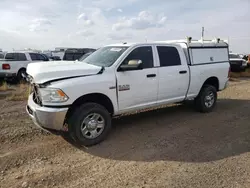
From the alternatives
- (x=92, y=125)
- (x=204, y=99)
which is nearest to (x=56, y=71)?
(x=92, y=125)

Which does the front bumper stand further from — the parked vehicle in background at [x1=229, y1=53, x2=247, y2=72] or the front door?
the parked vehicle in background at [x1=229, y1=53, x2=247, y2=72]

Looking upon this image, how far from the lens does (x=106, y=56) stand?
5047 millimetres

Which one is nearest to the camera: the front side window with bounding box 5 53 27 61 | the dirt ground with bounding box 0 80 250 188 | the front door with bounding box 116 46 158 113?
the dirt ground with bounding box 0 80 250 188

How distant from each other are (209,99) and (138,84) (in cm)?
276

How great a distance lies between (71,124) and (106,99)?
0.84 metres

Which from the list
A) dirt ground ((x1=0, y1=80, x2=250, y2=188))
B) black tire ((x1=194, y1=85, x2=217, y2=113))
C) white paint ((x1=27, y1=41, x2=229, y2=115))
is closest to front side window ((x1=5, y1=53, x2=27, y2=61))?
dirt ground ((x1=0, y1=80, x2=250, y2=188))

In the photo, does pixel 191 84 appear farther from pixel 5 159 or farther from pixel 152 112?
pixel 5 159

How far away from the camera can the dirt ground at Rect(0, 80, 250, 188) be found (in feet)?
10.5

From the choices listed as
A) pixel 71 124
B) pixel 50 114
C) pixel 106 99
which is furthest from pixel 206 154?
pixel 50 114

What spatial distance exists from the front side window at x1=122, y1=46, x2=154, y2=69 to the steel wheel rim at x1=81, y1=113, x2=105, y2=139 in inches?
54.3

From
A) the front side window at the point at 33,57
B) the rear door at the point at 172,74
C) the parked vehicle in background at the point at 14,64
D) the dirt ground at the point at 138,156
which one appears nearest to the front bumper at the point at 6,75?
the parked vehicle in background at the point at 14,64

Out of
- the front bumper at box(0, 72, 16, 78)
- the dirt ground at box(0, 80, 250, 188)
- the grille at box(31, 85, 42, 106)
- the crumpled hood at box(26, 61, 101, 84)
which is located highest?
the crumpled hood at box(26, 61, 101, 84)

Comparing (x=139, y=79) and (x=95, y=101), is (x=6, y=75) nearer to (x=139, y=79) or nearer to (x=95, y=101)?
(x=95, y=101)

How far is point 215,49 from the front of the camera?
22.0 feet
